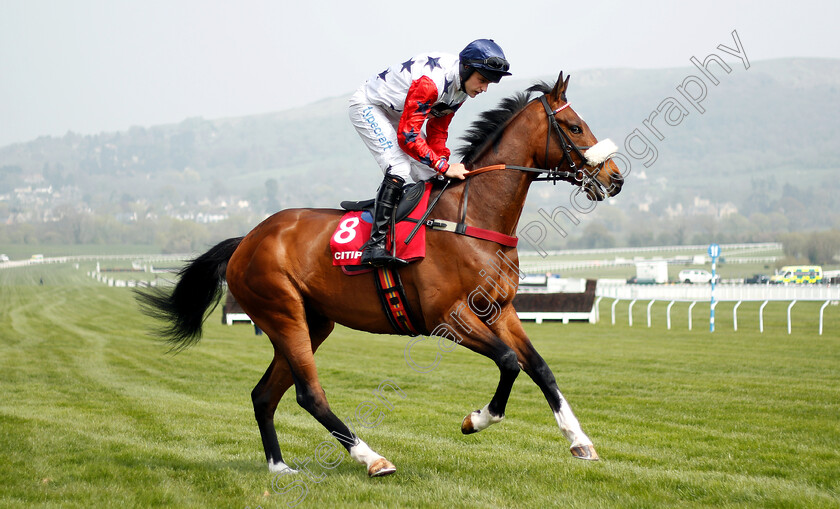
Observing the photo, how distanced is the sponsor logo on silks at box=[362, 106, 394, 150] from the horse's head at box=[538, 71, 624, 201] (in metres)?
1.00

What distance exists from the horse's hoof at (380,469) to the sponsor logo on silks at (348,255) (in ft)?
4.22

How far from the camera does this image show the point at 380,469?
4.90 metres

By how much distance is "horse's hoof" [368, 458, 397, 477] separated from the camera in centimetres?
489

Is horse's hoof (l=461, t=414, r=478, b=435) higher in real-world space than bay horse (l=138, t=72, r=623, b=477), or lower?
lower

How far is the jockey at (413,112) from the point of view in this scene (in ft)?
16.1

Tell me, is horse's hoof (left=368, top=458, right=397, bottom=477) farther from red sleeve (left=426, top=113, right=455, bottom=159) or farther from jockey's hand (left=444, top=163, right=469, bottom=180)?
red sleeve (left=426, top=113, right=455, bottom=159)

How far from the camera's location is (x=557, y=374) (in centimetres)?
1191

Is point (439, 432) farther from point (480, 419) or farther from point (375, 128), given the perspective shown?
point (375, 128)

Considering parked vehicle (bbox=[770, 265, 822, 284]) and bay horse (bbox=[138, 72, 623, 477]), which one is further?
parked vehicle (bbox=[770, 265, 822, 284])

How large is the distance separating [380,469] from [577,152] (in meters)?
2.31

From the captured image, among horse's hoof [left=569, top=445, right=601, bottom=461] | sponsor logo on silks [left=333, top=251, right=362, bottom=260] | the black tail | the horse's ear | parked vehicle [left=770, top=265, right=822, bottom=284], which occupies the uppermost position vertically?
the horse's ear

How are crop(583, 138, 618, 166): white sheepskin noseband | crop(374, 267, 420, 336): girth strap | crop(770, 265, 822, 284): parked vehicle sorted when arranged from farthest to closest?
crop(770, 265, 822, 284): parked vehicle < crop(374, 267, 420, 336): girth strap < crop(583, 138, 618, 166): white sheepskin noseband

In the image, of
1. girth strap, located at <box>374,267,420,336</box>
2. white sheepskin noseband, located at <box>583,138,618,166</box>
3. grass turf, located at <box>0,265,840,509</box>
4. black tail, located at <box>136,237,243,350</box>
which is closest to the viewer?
grass turf, located at <box>0,265,840,509</box>

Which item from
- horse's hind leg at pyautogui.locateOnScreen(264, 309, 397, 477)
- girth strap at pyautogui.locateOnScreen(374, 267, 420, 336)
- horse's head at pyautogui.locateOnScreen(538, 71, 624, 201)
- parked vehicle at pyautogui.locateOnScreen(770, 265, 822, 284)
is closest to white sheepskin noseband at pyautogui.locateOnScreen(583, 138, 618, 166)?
horse's head at pyautogui.locateOnScreen(538, 71, 624, 201)
